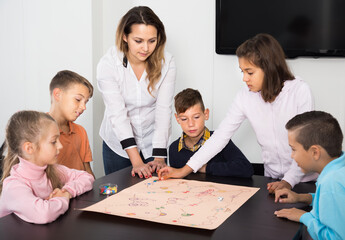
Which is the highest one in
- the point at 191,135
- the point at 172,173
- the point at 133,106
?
the point at 133,106

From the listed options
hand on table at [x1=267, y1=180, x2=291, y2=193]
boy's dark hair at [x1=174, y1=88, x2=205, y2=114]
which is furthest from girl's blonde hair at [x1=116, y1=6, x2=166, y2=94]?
hand on table at [x1=267, y1=180, x2=291, y2=193]

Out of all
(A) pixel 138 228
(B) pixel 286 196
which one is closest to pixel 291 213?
(B) pixel 286 196

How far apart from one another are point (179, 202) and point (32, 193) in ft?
1.60

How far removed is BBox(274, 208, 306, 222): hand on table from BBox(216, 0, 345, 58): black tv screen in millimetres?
1723

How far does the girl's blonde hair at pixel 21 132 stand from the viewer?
1.49m

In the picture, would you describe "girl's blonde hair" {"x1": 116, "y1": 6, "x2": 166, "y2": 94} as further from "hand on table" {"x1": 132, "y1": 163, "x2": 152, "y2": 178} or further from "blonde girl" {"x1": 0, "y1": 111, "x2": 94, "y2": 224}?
"blonde girl" {"x1": 0, "y1": 111, "x2": 94, "y2": 224}

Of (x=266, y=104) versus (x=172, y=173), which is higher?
(x=266, y=104)

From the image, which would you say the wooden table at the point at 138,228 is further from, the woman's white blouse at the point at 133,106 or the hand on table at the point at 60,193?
the woman's white blouse at the point at 133,106

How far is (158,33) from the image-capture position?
218 cm

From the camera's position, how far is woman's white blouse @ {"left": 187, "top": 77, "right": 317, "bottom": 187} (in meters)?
1.88

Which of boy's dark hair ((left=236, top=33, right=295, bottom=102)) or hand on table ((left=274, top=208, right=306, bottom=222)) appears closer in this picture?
hand on table ((left=274, top=208, right=306, bottom=222))

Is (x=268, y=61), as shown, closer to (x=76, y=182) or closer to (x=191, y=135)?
(x=191, y=135)

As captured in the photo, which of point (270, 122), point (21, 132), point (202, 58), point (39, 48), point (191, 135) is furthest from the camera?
point (39, 48)

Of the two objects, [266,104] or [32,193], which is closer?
[32,193]
